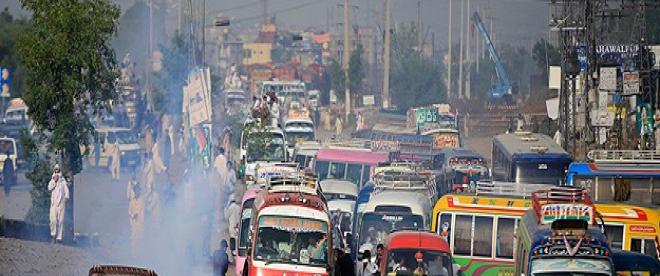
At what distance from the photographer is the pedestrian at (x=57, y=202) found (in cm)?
2650

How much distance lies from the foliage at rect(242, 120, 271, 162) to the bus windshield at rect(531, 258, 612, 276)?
29.3 meters

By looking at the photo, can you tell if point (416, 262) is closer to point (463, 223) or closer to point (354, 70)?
point (463, 223)

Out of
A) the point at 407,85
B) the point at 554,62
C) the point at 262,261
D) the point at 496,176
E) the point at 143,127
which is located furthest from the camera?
the point at 407,85

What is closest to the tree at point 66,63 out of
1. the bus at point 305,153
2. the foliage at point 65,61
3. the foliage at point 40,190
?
the foliage at point 65,61

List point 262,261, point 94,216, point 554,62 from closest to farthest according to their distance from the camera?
point 262,261, point 94,216, point 554,62

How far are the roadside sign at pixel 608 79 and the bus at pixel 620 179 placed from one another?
1686 cm

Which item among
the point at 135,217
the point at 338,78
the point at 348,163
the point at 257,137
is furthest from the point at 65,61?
the point at 338,78

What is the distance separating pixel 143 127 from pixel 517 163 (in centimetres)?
3029

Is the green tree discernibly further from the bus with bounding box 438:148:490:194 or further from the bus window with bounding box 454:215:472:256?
the bus window with bounding box 454:215:472:256

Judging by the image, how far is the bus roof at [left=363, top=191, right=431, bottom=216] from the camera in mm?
26141

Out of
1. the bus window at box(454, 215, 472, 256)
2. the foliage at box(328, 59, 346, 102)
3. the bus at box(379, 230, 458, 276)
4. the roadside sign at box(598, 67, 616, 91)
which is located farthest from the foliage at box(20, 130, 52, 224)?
the foliage at box(328, 59, 346, 102)

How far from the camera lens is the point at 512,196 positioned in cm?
2508

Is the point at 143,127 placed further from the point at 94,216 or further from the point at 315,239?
the point at 315,239

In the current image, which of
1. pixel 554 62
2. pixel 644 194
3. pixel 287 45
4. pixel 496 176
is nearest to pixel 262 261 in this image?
pixel 644 194
